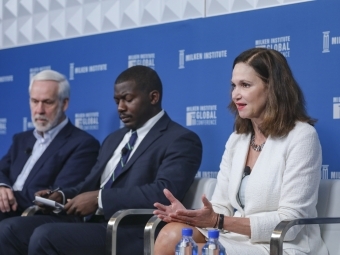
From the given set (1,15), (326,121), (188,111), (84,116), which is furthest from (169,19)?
(1,15)

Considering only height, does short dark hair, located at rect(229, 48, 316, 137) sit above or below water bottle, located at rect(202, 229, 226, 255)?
above

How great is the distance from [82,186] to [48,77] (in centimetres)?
106

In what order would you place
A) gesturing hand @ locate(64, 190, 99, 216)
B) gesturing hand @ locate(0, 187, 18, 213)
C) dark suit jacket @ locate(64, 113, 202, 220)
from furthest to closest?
1. gesturing hand @ locate(0, 187, 18, 213)
2. gesturing hand @ locate(64, 190, 99, 216)
3. dark suit jacket @ locate(64, 113, 202, 220)

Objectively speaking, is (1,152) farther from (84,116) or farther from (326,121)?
(326,121)

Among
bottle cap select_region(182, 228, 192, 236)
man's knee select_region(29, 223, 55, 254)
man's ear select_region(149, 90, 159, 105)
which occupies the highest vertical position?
man's ear select_region(149, 90, 159, 105)

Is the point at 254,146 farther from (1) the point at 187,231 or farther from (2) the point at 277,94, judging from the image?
(1) the point at 187,231

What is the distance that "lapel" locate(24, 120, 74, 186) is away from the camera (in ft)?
17.9

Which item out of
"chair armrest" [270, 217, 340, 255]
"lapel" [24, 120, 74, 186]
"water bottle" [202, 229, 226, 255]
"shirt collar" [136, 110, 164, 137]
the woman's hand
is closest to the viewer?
"water bottle" [202, 229, 226, 255]

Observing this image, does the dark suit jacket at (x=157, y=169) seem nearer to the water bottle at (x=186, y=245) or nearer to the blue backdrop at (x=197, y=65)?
the blue backdrop at (x=197, y=65)

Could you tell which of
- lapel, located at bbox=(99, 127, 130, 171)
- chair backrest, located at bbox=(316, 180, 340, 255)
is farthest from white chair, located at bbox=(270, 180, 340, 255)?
lapel, located at bbox=(99, 127, 130, 171)

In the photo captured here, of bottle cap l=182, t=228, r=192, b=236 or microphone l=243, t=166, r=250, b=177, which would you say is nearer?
bottle cap l=182, t=228, r=192, b=236

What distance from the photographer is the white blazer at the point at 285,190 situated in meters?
3.67

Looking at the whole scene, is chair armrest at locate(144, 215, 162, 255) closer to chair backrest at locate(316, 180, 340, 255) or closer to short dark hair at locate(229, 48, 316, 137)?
short dark hair at locate(229, 48, 316, 137)

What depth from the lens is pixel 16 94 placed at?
691cm
